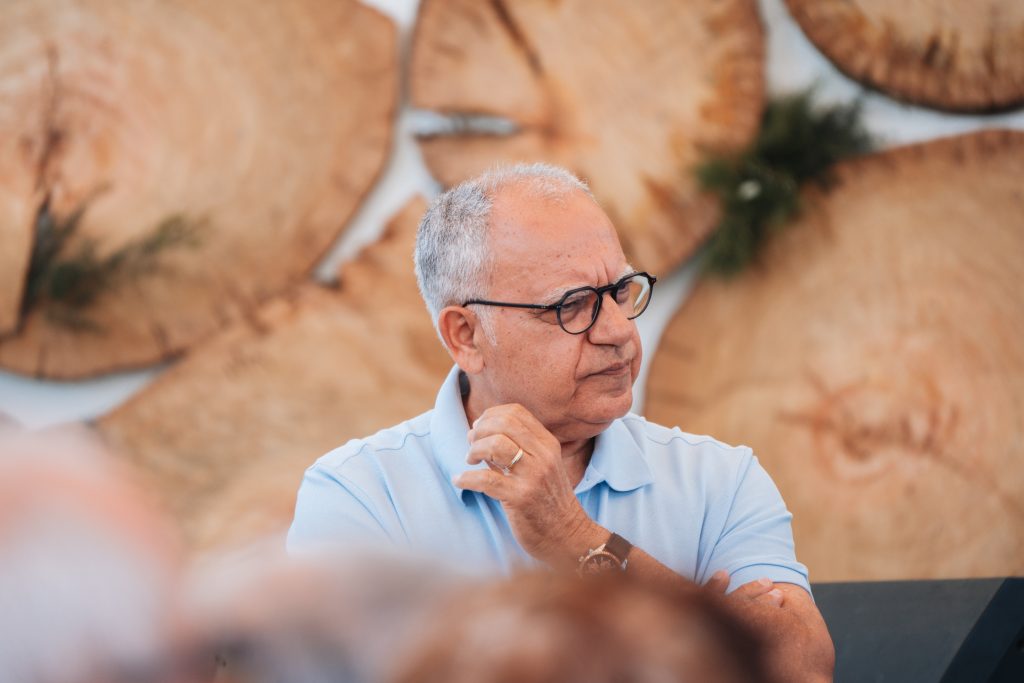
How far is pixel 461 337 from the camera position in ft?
5.05

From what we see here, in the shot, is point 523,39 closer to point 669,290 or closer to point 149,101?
point 669,290

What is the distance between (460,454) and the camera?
58.5 inches

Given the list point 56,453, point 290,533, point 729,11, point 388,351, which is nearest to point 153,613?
point 56,453

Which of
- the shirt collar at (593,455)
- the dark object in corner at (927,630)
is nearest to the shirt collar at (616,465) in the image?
the shirt collar at (593,455)

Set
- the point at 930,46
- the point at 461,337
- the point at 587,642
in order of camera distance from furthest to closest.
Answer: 1. the point at 930,46
2. the point at 461,337
3. the point at 587,642

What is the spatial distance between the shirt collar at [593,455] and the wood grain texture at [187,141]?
4.02 feet

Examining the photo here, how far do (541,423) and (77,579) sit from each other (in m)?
0.98

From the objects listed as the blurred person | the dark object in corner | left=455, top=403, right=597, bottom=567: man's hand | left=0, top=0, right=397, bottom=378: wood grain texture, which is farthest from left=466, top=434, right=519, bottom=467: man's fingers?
left=0, top=0, right=397, bottom=378: wood grain texture

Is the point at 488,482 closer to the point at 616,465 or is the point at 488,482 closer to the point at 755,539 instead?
the point at 616,465

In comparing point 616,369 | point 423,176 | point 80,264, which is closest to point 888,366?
point 423,176

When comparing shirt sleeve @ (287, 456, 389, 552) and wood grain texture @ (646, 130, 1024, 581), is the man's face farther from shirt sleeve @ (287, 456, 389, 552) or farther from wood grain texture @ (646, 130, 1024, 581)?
wood grain texture @ (646, 130, 1024, 581)

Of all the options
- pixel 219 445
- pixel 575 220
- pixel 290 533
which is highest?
pixel 575 220

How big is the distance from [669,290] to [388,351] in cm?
68

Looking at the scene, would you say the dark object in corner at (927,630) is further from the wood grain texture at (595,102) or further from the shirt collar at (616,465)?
the wood grain texture at (595,102)
